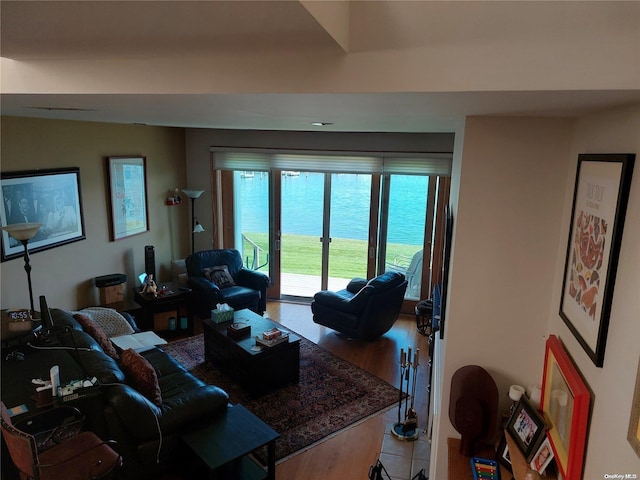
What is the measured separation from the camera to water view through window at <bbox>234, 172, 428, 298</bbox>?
572cm

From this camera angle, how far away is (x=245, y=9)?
34.7 inches

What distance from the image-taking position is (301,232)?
6215mm

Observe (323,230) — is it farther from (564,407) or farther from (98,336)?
(564,407)

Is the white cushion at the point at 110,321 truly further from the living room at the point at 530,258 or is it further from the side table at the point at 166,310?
the living room at the point at 530,258

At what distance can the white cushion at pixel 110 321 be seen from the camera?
13.6 feet

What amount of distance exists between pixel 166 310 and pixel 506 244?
4.12m

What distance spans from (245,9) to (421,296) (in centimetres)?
533

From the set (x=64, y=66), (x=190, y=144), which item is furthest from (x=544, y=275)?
(x=190, y=144)

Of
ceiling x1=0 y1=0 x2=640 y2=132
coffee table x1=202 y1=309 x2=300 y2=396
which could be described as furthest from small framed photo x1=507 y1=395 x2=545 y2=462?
coffee table x1=202 y1=309 x2=300 y2=396

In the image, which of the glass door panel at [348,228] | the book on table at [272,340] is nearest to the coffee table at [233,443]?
the book on table at [272,340]

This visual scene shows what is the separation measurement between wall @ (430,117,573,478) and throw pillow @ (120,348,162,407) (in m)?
1.90

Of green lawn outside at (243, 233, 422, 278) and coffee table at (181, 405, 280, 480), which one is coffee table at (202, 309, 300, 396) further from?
green lawn outside at (243, 233, 422, 278)

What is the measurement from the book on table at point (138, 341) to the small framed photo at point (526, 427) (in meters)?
3.19

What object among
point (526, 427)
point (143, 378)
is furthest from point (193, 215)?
point (526, 427)
